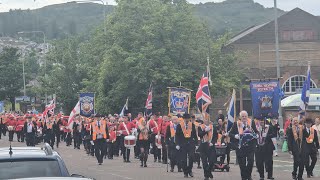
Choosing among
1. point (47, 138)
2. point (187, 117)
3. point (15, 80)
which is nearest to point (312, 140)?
point (187, 117)

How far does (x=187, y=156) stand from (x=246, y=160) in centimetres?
282

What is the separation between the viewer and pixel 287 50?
232 feet

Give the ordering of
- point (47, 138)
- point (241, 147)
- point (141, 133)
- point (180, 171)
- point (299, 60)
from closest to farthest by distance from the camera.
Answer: point (241, 147) < point (180, 171) < point (141, 133) < point (47, 138) < point (299, 60)

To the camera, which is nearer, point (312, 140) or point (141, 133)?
point (312, 140)

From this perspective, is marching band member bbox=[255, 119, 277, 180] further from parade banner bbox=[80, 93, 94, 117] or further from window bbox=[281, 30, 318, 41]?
window bbox=[281, 30, 318, 41]

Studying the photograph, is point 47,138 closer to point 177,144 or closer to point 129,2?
point 129,2

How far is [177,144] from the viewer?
68.2 ft

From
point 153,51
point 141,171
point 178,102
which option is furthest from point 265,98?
point 153,51

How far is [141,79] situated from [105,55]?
3787 mm

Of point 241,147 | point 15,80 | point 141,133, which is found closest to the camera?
point 241,147

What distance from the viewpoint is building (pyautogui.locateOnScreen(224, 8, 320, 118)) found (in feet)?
227

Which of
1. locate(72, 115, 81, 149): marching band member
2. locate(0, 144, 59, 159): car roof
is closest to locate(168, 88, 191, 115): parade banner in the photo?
locate(72, 115, 81, 149): marching band member

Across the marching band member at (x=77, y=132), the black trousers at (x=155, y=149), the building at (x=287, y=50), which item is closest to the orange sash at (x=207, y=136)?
the black trousers at (x=155, y=149)

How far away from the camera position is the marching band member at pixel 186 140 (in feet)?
67.4
